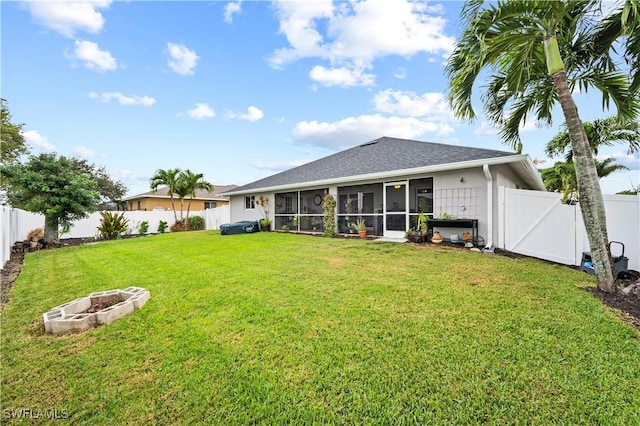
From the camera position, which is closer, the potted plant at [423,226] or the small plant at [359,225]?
the potted plant at [423,226]

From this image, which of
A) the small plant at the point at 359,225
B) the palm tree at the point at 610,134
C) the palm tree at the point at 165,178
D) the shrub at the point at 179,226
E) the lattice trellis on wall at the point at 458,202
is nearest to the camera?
the lattice trellis on wall at the point at 458,202

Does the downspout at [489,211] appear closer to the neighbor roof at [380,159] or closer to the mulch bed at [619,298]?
the neighbor roof at [380,159]

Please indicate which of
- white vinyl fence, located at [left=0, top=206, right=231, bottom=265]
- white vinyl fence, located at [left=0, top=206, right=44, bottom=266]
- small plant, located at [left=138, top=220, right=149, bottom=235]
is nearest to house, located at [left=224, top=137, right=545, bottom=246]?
white vinyl fence, located at [left=0, top=206, right=231, bottom=265]

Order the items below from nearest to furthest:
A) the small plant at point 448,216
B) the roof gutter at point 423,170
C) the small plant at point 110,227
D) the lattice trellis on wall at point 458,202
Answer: the roof gutter at point 423,170 → the lattice trellis on wall at point 458,202 → the small plant at point 448,216 → the small plant at point 110,227

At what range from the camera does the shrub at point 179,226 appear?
18.1m

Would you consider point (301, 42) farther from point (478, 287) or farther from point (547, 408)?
point (547, 408)

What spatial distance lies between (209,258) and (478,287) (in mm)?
6210

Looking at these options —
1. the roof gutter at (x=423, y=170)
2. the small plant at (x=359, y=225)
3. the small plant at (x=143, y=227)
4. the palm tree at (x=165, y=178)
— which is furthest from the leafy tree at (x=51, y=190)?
the small plant at (x=359, y=225)

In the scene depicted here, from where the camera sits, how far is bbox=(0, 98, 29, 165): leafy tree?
15.1 meters

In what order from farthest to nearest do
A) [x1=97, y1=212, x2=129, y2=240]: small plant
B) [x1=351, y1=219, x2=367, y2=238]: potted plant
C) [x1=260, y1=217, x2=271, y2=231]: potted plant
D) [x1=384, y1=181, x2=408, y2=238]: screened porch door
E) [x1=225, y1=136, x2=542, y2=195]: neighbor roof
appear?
1. [x1=260, y1=217, x2=271, y2=231]: potted plant
2. [x1=97, y1=212, x2=129, y2=240]: small plant
3. [x1=351, y1=219, x2=367, y2=238]: potted plant
4. [x1=384, y1=181, x2=408, y2=238]: screened porch door
5. [x1=225, y1=136, x2=542, y2=195]: neighbor roof

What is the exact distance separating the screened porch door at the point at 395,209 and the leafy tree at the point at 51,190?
11.5 metres

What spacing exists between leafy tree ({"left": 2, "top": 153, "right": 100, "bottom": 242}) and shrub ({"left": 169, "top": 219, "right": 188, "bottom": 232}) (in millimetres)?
7160

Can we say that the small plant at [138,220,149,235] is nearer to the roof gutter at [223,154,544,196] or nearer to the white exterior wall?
the roof gutter at [223,154,544,196]

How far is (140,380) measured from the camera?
7.45 feet
